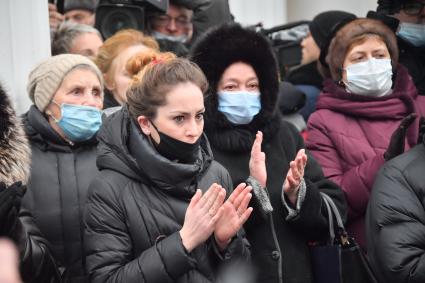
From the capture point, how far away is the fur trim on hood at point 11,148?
10.7ft

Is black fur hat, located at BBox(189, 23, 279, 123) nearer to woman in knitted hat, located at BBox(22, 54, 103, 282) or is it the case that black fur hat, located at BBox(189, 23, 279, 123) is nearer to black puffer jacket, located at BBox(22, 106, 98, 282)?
woman in knitted hat, located at BBox(22, 54, 103, 282)

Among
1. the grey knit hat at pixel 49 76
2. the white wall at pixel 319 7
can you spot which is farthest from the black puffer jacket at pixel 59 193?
the white wall at pixel 319 7

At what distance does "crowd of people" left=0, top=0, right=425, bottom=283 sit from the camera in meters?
3.16

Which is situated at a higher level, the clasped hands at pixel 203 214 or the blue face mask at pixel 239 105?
the blue face mask at pixel 239 105

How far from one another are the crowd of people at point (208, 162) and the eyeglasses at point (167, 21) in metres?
0.54

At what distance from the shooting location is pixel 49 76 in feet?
13.2

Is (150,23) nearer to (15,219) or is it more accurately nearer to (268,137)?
(268,137)

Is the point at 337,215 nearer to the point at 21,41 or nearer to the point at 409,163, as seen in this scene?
the point at 409,163

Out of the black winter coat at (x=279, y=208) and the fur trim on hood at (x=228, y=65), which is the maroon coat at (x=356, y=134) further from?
the fur trim on hood at (x=228, y=65)

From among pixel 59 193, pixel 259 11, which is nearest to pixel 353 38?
A: pixel 59 193

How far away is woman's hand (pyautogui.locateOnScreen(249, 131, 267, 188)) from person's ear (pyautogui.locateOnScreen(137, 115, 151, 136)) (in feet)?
2.21

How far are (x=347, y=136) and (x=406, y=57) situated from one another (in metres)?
1.26

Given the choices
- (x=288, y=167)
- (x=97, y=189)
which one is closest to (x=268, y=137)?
(x=288, y=167)

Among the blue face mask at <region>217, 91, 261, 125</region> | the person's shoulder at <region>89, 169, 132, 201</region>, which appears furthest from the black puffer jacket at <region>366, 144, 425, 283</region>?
the person's shoulder at <region>89, 169, 132, 201</region>
